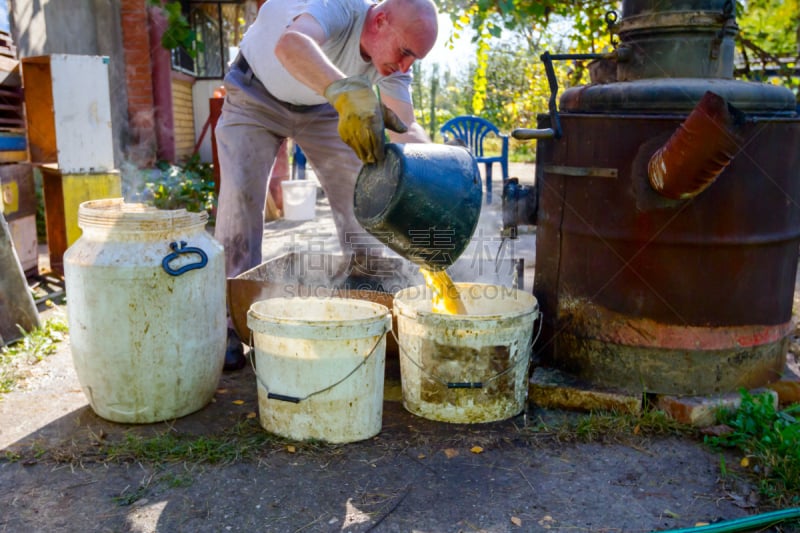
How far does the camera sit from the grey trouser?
138 inches

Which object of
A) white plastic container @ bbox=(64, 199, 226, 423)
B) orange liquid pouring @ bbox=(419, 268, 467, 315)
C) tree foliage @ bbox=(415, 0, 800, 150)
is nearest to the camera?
white plastic container @ bbox=(64, 199, 226, 423)

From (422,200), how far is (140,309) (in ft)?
3.99

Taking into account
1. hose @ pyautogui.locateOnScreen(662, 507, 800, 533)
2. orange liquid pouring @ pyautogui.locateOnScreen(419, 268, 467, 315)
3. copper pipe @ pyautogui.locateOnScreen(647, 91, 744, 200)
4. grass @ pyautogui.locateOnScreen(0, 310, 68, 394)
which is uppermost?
copper pipe @ pyautogui.locateOnScreen(647, 91, 744, 200)

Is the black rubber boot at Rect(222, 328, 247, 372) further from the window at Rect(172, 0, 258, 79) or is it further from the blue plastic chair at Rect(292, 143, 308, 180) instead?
the window at Rect(172, 0, 258, 79)

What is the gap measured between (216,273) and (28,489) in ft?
3.44

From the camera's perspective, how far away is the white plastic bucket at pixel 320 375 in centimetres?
262

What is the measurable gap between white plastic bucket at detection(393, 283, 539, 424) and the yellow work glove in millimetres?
743

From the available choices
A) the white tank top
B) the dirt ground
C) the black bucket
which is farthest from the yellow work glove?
the dirt ground

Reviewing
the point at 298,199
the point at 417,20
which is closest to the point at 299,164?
the point at 298,199

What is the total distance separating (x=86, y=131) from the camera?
5043mm

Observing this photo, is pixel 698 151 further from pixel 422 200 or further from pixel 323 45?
pixel 323 45

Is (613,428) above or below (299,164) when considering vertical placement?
below

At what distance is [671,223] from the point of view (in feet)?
9.04

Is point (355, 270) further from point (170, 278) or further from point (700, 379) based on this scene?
point (700, 379)
